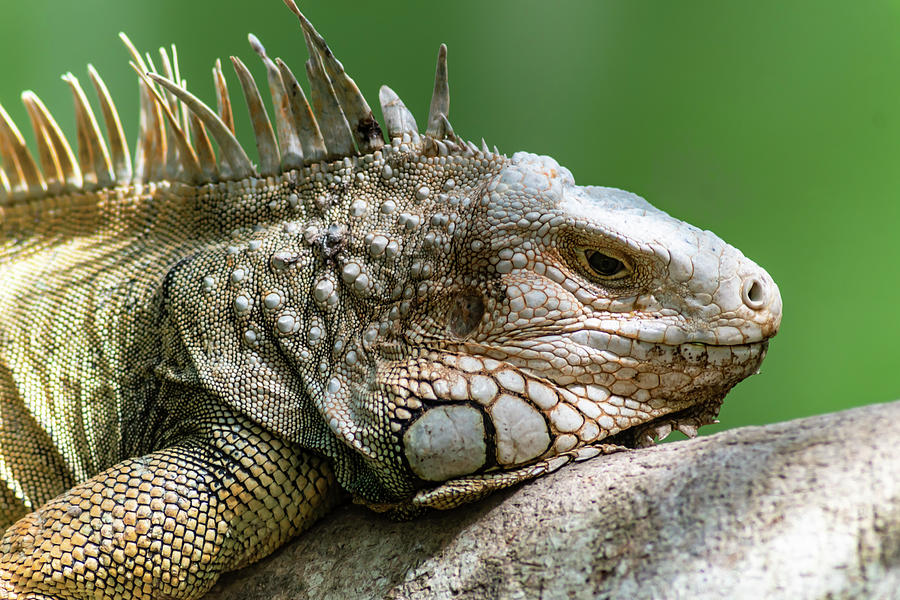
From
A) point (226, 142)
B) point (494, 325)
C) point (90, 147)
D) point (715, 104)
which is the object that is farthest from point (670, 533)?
point (715, 104)

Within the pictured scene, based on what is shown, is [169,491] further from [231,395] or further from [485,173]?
[485,173]

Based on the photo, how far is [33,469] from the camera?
9.09 feet

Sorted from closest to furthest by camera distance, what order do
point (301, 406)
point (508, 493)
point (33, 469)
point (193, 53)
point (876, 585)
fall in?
point (876, 585) → point (508, 493) → point (301, 406) → point (33, 469) → point (193, 53)

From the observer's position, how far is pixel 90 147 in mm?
2996

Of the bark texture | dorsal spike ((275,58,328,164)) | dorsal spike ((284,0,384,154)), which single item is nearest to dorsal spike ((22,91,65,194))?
dorsal spike ((275,58,328,164))

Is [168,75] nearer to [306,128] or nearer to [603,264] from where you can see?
[306,128]

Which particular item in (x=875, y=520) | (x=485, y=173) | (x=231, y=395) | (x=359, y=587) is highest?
(x=485, y=173)

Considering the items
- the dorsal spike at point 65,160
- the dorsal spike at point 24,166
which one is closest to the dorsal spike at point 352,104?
Answer: the dorsal spike at point 65,160

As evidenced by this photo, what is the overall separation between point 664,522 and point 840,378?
3383 mm

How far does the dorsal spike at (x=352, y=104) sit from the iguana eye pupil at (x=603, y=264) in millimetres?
817

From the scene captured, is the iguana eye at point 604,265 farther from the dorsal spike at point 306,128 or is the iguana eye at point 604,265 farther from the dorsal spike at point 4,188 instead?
the dorsal spike at point 4,188

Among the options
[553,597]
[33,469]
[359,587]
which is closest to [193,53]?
[33,469]

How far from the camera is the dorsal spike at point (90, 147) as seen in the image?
9.73ft

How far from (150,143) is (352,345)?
4.45ft
